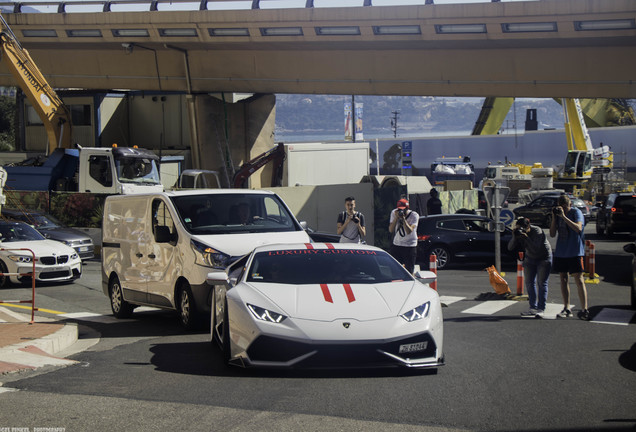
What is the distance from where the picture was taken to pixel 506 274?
71.9 ft

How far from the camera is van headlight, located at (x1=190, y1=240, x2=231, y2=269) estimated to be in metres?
11.2

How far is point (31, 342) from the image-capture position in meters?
10.3

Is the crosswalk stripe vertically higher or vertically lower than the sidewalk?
lower

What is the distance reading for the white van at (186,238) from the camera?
37.6 ft

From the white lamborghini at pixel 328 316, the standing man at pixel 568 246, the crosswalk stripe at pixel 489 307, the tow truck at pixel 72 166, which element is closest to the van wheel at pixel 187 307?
the white lamborghini at pixel 328 316

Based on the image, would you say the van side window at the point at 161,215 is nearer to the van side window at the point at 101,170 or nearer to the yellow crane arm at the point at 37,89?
the van side window at the point at 101,170

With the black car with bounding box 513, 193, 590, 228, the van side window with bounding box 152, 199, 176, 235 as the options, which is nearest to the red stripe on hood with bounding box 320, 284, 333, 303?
the van side window with bounding box 152, 199, 176, 235

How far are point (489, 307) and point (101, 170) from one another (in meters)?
18.5

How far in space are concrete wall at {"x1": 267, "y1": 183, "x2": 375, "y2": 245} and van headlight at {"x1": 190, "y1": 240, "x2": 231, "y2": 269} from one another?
646 inches

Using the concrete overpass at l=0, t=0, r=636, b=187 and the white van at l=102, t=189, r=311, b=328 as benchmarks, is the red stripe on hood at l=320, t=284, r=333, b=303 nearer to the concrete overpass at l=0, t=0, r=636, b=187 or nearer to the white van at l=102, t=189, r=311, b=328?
the white van at l=102, t=189, r=311, b=328

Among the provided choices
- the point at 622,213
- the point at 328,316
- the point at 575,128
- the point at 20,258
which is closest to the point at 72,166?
the point at 20,258

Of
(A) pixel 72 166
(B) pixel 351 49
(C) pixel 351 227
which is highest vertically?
(B) pixel 351 49

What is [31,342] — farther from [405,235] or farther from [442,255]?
[442,255]

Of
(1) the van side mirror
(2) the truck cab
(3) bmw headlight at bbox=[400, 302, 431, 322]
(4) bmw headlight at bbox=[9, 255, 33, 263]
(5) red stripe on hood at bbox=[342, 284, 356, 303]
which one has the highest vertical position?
(2) the truck cab
